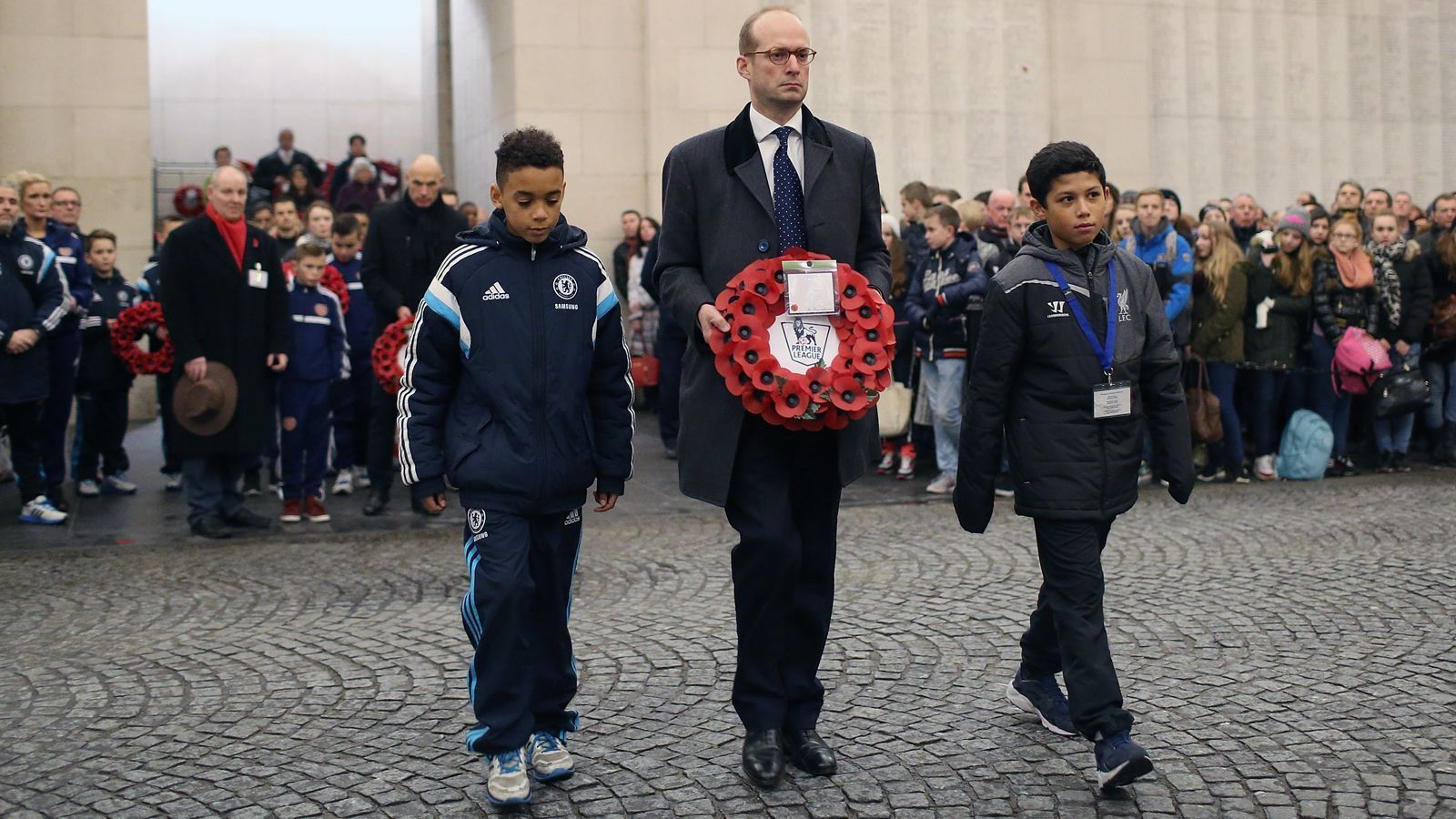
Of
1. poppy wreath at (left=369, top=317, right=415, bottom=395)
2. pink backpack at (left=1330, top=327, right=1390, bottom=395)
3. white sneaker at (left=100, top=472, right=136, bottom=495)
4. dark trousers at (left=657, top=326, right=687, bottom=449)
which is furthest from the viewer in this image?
dark trousers at (left=657, top=326, right=687, bottom=449)

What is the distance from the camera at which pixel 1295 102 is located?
790 inches

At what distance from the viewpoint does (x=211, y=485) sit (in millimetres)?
9469

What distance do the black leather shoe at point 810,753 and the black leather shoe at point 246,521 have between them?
5555 mm

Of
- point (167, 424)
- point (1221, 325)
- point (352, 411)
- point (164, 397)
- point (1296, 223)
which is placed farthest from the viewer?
point (1296, 223)

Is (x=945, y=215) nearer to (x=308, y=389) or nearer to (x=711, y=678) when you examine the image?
(x=308, y=389)

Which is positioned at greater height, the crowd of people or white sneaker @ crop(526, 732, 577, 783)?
the crowd of people

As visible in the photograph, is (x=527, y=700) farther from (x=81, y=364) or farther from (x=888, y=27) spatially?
(x=888, y=27)

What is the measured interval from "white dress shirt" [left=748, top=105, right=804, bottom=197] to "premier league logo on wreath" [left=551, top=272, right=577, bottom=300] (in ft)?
2.19

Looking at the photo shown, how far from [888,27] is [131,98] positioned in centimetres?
812

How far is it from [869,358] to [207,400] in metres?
5.68

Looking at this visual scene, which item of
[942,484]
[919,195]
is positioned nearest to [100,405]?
[942,484]

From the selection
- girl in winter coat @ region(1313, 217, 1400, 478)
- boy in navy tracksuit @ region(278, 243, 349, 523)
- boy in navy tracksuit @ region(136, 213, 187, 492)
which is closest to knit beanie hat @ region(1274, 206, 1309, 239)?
girl in winter coat @ region(1313, 217, 1400, 478)

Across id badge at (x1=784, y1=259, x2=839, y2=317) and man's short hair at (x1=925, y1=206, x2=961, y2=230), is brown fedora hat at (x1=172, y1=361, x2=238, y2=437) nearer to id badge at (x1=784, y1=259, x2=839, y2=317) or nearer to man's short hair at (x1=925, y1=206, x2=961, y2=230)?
man's short hair at (x1=925, y1=206, x2=961, y2=230)

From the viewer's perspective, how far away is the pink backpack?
1173 centimetres
